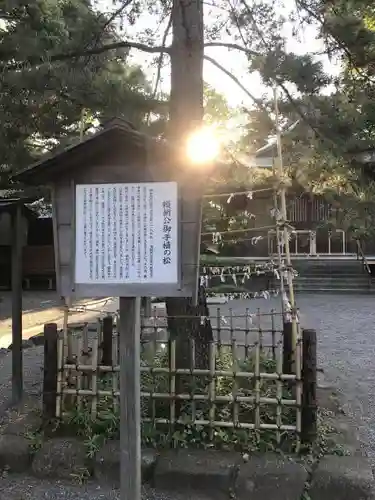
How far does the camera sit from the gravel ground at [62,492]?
362 centimetres

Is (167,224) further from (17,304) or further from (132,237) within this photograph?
(17,304)

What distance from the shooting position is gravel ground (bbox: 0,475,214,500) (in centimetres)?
362

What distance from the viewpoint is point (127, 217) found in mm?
2828

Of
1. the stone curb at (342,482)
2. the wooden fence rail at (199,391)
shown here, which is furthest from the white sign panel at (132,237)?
the stone curb at (342,482)

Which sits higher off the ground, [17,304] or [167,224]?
[167,224]

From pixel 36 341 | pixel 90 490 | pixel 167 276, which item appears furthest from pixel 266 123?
pixel 36 341

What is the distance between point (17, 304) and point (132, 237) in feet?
9.49

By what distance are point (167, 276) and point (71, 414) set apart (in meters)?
2.05

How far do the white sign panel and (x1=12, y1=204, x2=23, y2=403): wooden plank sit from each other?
2586mm

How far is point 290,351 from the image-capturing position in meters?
4.73

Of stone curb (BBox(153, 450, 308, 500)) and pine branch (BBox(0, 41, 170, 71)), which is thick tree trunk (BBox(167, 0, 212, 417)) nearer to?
pine branch (BBox(0, 41, 170, 71))

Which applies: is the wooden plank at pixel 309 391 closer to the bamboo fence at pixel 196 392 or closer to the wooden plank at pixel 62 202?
the bamboo fence at pixel 196 392

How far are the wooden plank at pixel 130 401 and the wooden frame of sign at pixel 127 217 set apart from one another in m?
0.07

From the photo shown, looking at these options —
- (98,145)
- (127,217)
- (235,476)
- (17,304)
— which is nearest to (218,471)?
(235,476)
